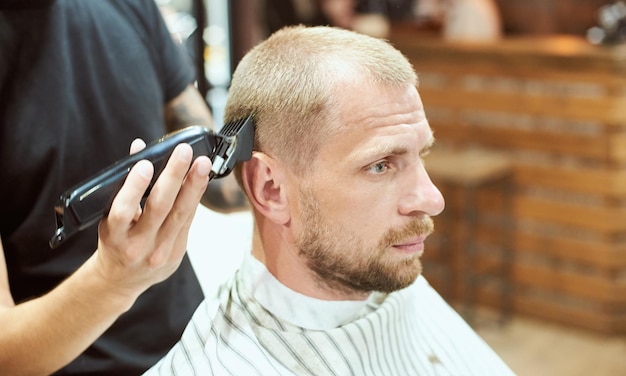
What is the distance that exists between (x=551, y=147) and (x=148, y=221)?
10.6ft

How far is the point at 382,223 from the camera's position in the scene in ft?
4.15

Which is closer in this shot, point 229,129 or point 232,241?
point 229,129

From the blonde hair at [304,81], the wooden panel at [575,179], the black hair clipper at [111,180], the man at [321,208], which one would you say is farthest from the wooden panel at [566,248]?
the black hair clipper at [111,180]

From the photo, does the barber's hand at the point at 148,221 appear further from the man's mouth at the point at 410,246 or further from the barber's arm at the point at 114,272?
the man's mouth at the point at 410,246

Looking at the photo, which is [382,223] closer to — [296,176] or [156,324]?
[296,176]

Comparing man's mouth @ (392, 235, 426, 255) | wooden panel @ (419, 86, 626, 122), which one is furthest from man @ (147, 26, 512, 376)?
wooden panel @ (419, 86, 626, 122)

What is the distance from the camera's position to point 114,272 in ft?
3.30

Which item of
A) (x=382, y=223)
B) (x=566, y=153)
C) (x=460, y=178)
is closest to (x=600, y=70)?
(x=566, y=153)

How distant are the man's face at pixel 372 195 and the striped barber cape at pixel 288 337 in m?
0.10

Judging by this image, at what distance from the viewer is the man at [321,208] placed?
49.1 inches

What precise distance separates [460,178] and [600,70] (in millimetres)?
828

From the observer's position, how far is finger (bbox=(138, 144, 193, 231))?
3.12 ft

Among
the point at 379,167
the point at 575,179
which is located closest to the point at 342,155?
the point at 379,167

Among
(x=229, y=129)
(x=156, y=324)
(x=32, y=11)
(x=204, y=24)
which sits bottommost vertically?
(x=204, y=24)
